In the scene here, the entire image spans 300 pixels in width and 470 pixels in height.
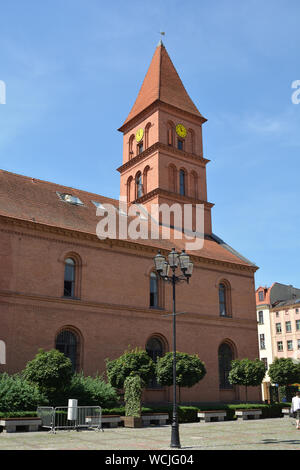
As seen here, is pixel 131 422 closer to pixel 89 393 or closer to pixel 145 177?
pixel 89 393

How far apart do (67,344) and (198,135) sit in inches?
1027

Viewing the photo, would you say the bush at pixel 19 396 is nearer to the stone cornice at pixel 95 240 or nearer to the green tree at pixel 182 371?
the green tree at pixel 182 371

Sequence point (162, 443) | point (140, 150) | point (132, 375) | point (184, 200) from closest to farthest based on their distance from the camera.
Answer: point (162, 443), point (132, 375), point (184, 200), point (140, 150)

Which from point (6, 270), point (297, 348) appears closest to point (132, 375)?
point (6, 270)

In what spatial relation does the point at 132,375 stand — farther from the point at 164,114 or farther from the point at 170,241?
the point at 164,114

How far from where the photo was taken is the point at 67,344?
91.1 ft

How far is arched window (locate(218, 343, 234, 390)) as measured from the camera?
34594mm

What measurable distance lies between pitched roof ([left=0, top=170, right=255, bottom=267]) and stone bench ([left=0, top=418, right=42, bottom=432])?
11877 millimetres

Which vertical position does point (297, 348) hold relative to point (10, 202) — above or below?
below

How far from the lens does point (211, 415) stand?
85.1 feet

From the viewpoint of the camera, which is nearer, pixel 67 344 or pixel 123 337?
pixel 67 344

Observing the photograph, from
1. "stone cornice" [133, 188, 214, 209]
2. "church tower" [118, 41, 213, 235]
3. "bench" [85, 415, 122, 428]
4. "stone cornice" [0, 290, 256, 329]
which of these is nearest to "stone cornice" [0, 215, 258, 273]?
"stone cornice" [0, 290, 256, 329]

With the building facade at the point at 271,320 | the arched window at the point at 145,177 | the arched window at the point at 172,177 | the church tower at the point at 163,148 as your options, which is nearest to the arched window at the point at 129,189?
the church tower at the point at 163,148

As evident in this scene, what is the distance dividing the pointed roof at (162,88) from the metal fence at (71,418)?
30.0 metres
